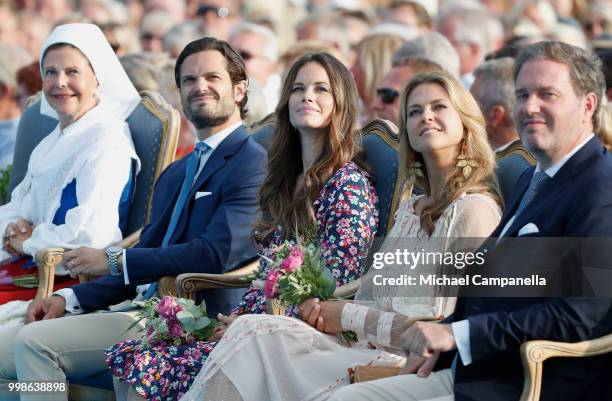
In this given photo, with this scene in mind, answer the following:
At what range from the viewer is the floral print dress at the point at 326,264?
550 cm

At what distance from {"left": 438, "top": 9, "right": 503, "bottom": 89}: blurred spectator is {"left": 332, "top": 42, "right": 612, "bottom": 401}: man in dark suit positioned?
18.0ft

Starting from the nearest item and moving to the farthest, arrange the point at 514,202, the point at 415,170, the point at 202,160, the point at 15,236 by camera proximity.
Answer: the point at 514,202 → the point at 415,170 → the point at 202,160 → the point at 15,236

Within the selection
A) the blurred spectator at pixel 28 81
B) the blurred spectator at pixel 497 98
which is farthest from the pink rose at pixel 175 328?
the blurred spectator at pixel 28 81

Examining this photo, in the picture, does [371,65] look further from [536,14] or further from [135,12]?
[135,12]

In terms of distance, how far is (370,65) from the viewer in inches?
381

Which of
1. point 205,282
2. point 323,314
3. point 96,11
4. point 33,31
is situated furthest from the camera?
point 33,31

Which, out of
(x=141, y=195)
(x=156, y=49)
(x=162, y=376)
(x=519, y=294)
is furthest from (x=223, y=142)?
(x=156, y=49)

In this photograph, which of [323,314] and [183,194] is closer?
[323,314]

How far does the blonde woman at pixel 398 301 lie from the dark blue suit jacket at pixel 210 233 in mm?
981

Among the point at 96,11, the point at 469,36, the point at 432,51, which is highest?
the point at 96,11

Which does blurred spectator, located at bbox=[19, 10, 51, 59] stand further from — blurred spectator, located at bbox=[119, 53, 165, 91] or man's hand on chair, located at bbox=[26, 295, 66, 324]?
man's hand on chair, located at bbox=[26, 295, 66, 324]

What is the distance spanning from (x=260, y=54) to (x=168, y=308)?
5223mm

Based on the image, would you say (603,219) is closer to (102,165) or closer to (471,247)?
(471,247)

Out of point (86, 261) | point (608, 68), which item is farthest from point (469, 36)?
point (86, 261)
